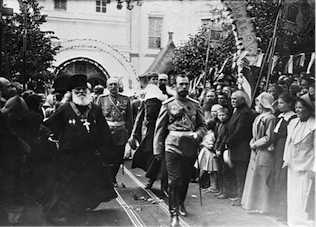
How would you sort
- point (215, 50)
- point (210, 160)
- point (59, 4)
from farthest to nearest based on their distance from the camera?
point (59, 4), point (215, 50), point (210, 160)

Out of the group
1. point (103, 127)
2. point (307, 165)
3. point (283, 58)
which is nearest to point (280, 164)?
point (307, 165)

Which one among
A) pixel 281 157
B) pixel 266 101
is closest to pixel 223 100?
pixel 266 101

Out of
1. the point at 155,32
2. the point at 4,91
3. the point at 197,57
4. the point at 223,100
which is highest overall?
the point at 155,32

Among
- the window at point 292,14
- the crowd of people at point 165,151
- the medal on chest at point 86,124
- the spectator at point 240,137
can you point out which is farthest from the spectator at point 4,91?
the window at point 292,14

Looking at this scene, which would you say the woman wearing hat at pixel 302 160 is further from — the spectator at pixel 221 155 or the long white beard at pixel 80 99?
the long white beard at pixel 80 99

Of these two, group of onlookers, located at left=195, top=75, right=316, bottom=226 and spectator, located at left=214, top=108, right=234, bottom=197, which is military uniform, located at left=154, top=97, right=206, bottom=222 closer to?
group of onlookers, located at left=195, top=75, right=316, bottom=226

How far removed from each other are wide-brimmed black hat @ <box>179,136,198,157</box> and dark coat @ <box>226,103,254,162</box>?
1.21m

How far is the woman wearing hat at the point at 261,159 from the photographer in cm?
653

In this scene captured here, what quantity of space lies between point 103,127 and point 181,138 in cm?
114

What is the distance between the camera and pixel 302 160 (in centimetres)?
562

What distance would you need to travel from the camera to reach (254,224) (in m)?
6.09

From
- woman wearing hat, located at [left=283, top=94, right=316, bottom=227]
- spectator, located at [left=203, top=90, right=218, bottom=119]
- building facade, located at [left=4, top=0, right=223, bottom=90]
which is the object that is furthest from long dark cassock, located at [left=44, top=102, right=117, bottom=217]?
building facade, located at [left=4, top=0, right=223, bottom=90]

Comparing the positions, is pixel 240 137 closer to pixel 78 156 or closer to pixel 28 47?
pixel 78 156

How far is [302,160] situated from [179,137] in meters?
1.66
